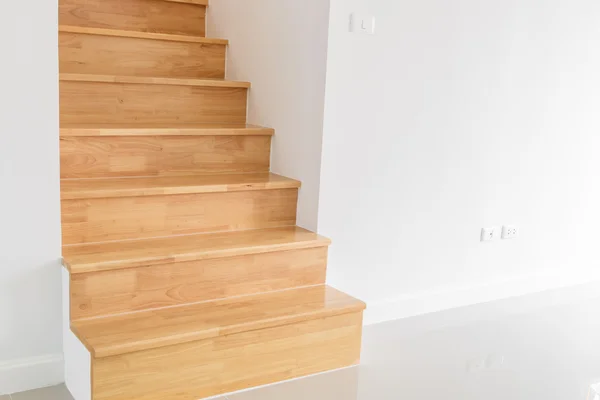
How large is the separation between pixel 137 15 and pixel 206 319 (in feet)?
6.17

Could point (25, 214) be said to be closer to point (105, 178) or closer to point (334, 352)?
point (105, 178)

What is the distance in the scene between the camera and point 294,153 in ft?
10.2

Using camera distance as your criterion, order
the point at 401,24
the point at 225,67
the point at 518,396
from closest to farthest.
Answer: the point at 518,396, the point at 401,24, the point at 225,67

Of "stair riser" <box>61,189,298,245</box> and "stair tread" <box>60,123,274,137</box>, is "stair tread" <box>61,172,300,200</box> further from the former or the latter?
"stair tread" <box>60,123,274,137</box>

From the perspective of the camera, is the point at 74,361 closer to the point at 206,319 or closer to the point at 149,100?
the point at 206,319

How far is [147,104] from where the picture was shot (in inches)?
125

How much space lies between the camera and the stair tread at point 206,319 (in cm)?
227

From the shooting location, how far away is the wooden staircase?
2.37 m

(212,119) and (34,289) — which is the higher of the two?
(212,119)

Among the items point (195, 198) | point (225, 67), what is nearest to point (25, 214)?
point (195, 198)

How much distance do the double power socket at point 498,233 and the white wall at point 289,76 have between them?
3.50 ft

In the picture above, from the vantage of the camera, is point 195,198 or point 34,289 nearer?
point 34,289

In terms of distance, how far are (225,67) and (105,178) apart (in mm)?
1096

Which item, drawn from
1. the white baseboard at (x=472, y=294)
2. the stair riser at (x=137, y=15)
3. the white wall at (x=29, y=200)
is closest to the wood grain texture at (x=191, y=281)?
the white wall at (x=29, y=200)
